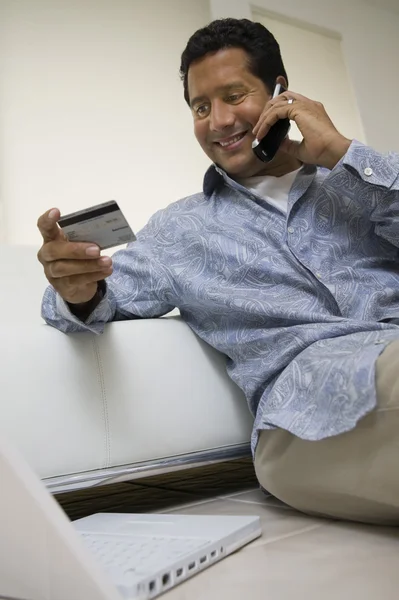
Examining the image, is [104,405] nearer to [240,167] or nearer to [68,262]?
[68,262]

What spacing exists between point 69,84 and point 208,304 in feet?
7.97

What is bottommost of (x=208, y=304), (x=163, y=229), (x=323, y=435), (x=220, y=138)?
(x=323, y=435)

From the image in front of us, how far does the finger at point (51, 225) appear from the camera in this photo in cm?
82

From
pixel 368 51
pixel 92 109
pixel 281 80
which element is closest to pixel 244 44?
pixel 281 80

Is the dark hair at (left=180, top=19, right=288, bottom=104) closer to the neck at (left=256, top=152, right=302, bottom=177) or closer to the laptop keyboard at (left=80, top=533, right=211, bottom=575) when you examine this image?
the neck at (left=256, top=152, right=302, bottom=177)

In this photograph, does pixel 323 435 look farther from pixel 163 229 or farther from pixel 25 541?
pixel 163 229

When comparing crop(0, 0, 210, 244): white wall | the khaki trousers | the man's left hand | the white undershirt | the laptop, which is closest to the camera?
the laptop

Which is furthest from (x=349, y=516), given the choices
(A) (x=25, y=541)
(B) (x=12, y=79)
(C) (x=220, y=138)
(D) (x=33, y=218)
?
(B) (x=12, y=79)

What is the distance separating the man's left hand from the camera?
0.95m

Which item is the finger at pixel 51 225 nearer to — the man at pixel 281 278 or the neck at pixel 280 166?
the man at pixel 281 278

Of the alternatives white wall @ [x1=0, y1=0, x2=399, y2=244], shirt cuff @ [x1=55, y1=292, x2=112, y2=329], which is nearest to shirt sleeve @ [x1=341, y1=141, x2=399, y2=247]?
shirt cuff @ [x1=55, y1=292, x2=112, y2=329]

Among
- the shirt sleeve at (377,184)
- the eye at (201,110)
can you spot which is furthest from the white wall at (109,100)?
the shirt sleeve at (377,184)

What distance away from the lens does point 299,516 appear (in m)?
0.86

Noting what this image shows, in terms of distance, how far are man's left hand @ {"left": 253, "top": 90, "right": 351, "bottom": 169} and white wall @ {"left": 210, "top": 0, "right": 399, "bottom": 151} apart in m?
2.48
